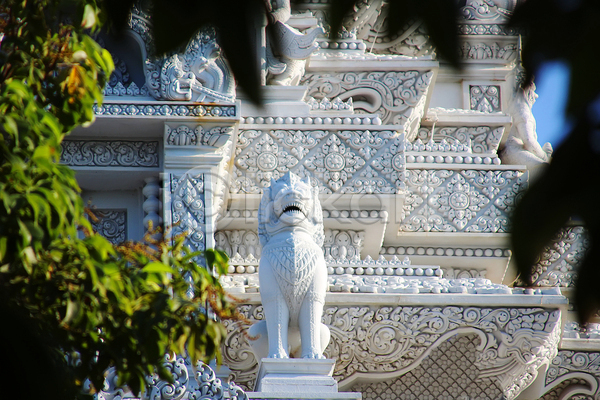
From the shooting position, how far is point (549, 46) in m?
1.91

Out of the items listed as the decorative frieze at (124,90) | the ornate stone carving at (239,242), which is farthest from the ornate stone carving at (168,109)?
the ornate stone carving at (239,242)

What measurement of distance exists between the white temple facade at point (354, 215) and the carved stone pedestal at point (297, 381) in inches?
3.6

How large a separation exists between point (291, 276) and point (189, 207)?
1.88 meters

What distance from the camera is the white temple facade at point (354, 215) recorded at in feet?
28.0

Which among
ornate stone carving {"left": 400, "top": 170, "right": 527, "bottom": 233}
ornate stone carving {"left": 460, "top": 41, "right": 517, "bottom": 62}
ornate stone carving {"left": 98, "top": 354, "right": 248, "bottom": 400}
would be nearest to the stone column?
ornate stone carving {"left": 98, "top": 354, "right": 248, "bottom": 400}

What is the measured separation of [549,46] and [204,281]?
2.87 meters

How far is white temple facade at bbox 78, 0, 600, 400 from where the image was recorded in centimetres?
855

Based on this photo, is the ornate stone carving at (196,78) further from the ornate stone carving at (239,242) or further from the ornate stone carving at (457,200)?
the ornate stone carving at (457,200)

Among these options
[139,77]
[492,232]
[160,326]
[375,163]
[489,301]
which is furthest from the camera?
[492,232]

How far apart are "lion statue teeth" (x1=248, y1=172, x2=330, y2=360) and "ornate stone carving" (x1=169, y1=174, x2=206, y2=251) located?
123 centimetres

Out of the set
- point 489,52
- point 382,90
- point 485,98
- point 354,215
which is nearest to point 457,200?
point 354,215

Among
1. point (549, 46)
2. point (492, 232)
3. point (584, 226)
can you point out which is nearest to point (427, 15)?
point (549, 46)

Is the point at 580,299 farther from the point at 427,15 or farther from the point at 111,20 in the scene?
the point at 111,20

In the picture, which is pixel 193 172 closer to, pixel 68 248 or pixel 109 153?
pixel 109 153
